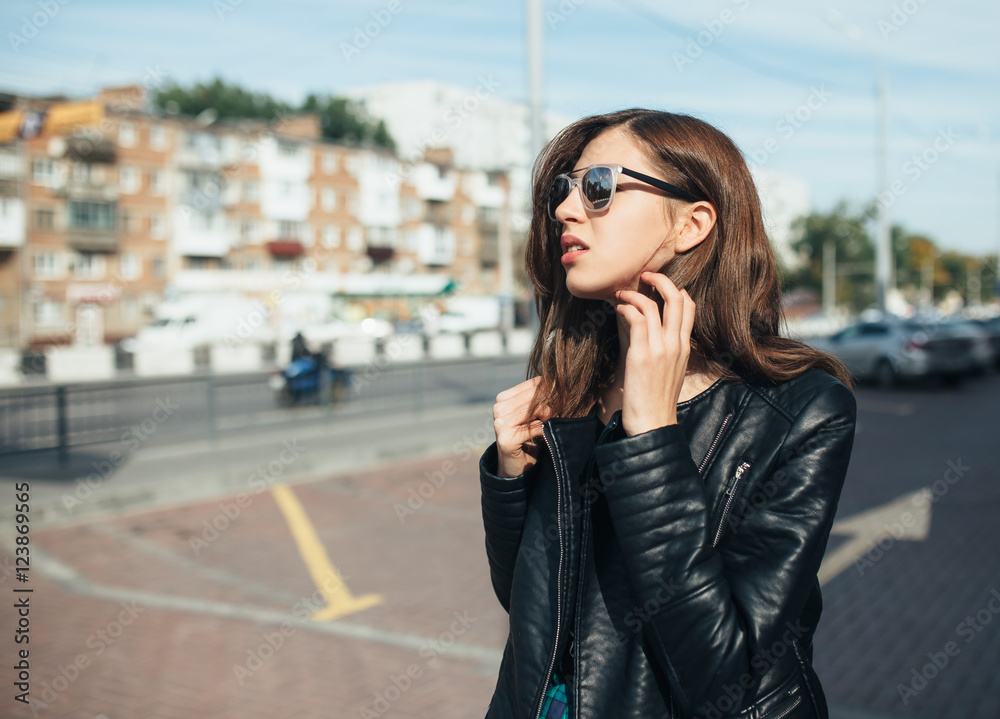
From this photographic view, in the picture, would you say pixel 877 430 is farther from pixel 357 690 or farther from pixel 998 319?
pixel 998 319

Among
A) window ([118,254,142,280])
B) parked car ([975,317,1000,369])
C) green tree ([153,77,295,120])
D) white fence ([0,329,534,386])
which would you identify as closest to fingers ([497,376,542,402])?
white fence ([0,329,534,386])

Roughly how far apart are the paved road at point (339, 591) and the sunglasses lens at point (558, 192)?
320cm

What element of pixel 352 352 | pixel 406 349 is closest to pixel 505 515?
pixel 352 352

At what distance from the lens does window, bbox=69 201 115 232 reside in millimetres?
47188

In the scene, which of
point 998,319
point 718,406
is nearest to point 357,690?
point 718,406

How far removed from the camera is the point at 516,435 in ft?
5.31

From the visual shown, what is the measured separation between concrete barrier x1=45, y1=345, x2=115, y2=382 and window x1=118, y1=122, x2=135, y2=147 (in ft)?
85.4

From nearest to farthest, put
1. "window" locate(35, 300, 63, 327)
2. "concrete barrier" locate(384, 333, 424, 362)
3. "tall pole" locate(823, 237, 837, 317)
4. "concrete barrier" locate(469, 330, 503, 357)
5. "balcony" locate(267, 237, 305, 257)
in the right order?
"concrete barrier" locate(384, 333, 424, 362)
"concrete barrier" locate(469, 330, 503, 357)
"window" locate(35, 300, 63, 327)
"balcony" locate(267, 237, 305, 257)
"tall pole" locate(823, 237, 837, 317)

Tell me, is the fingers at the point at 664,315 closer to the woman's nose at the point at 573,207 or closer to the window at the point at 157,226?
the woman's nose at the point at 573,207

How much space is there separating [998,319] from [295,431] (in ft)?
89.0

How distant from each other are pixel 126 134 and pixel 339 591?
165ft

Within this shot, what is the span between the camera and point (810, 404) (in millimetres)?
1375

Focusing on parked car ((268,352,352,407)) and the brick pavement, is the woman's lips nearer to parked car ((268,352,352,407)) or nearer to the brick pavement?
the brick pavement

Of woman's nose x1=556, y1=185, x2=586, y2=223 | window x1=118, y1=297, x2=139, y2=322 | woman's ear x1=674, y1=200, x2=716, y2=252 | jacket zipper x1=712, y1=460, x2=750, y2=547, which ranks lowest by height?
window x1=118, y1=297, x2=139, y2=322
